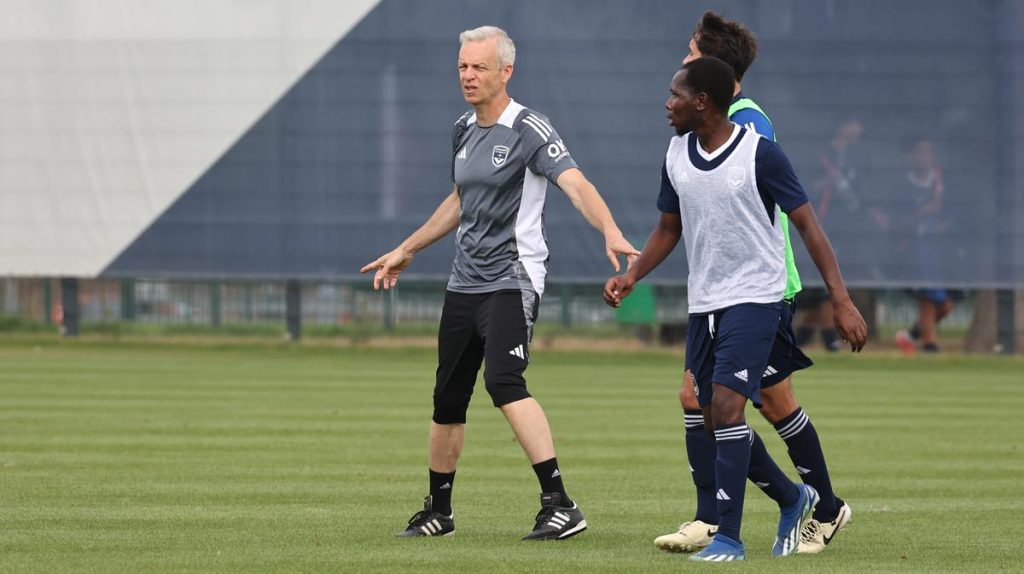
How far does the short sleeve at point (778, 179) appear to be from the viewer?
659 centimetres

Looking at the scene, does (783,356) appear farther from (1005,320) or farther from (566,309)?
(1005,320)

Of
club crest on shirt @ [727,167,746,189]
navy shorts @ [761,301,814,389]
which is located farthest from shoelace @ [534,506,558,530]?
club crest on shirt @ [727,167,746,189]

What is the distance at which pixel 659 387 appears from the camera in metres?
19.1

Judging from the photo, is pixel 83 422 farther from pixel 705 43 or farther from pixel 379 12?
pixel 379 12

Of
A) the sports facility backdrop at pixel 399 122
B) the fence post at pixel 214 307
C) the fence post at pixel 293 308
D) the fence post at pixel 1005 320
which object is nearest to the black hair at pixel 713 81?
the sports facility backdrop at pixel 399 122

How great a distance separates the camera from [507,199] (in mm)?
7332

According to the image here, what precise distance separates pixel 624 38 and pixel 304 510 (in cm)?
1802

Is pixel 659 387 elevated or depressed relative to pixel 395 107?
depressed

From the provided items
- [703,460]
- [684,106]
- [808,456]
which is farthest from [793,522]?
[684,106]

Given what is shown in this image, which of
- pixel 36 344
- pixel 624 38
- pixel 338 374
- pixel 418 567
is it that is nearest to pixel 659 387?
pixel 338 374

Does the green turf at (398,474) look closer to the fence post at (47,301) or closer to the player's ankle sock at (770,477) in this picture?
the player's ankle sock at (770,477)

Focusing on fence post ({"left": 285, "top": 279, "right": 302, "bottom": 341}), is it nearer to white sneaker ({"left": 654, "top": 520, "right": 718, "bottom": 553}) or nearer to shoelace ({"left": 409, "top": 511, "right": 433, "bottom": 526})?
shoelace ({"left": 409, "top": 511, "right": 433, "bottom": 526})

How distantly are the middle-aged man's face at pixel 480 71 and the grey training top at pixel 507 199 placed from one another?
14 cm

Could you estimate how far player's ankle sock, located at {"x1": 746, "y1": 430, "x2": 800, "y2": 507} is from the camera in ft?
23.2
